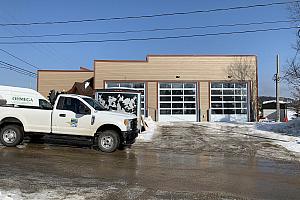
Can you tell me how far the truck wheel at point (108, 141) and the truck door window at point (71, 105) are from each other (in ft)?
3.87

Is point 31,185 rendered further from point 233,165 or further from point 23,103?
point 23,103

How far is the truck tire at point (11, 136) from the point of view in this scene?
47.4 feet

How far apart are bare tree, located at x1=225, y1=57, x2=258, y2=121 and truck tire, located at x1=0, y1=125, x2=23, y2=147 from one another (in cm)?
2374

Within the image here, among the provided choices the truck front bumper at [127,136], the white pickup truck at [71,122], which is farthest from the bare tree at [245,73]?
the truck front bumper at [127,136]

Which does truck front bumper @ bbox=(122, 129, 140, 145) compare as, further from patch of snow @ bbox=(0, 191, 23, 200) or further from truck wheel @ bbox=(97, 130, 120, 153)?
patch of snow @ bbox=(0, 191, 23, 200)

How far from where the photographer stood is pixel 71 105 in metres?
14.5

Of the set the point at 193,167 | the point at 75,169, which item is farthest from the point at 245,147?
the point at 75,169

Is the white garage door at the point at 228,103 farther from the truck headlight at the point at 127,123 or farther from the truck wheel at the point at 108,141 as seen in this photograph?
the truck wheel at the point at 108,141

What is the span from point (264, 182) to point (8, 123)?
955cm

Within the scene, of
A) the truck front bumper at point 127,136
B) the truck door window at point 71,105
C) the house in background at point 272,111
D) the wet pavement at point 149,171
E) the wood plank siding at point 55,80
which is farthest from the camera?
the house in background at point 272,111

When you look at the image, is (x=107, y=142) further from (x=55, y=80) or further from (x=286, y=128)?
(x=55, y=80)

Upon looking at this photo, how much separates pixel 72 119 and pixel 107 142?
152 cm

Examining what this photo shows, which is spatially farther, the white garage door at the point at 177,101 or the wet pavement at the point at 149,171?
the white garage door at the point at 177,101

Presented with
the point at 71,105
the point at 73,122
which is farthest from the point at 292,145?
the point at 71,105
